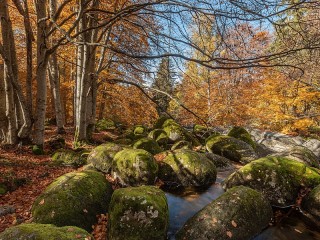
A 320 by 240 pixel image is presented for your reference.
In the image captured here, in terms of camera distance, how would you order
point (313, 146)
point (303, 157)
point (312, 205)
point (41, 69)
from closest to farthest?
point (312, 205), point (41, 69), point (303, 157), point (313, 146)

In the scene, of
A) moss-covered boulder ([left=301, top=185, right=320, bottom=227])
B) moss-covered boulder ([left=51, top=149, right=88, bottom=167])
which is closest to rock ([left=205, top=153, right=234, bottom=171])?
moss-covered boulder ([left=301, top=185, right=320, bottom=227])

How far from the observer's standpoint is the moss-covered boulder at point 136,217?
13.7 ft

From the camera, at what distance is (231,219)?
4.64 meters

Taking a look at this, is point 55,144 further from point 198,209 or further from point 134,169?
point 198,209

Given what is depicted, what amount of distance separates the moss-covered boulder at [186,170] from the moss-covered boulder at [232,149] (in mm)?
3223

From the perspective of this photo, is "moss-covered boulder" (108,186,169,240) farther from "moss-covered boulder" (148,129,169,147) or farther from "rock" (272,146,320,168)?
"moss-covered boulder" (148,129,169,147)

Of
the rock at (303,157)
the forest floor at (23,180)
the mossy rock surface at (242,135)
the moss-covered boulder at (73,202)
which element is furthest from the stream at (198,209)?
the mossy rock surface at (242,135)

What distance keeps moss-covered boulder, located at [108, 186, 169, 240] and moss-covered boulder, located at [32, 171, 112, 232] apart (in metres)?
0.52

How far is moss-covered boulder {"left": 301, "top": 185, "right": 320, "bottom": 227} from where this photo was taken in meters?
5.70

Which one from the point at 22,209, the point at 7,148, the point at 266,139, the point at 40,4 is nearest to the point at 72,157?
the point at 7,148

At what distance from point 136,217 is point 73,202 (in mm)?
1193

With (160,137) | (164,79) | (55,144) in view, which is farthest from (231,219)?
(160,137)

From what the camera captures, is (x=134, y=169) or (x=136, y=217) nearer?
(x=136, y=217)

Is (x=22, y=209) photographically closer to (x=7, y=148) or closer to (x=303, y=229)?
(x=7, y=148)
